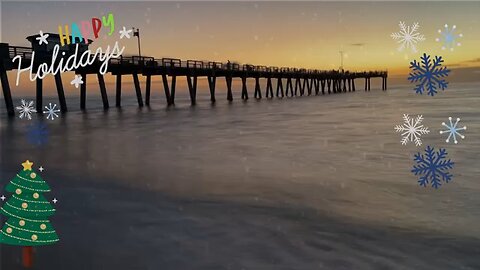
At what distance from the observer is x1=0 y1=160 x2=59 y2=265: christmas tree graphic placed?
394 cm

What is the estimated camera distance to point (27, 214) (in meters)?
3.96

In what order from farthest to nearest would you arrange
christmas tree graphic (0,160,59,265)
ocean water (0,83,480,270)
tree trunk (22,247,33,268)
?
ocean water (0,83,480,270) → tree trunk (22,247,33,268) → christmas tree graphic (0,160,59,265)

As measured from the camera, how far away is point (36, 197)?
13.3ft

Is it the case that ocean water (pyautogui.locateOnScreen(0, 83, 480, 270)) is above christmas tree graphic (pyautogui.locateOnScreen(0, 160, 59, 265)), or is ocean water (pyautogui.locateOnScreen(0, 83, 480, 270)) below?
below

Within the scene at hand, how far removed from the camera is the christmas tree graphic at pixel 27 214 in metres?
3.94

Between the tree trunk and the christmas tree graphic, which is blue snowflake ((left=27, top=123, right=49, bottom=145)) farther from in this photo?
the christmas tree graphic

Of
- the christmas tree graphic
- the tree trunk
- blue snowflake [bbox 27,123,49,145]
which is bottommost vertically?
blue snowflake [bbox 27,123,49,145]

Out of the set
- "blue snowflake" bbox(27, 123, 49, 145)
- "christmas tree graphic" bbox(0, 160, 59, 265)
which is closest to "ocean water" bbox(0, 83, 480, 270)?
"christmas tree graphic" bbox(0, 160, 59, 265)

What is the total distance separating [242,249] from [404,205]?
3.19 m

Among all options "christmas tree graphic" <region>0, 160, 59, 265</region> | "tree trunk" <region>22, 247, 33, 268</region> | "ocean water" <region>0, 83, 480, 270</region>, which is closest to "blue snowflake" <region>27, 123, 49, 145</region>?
"ocean water" <region>0, 83, 480, 270</region>

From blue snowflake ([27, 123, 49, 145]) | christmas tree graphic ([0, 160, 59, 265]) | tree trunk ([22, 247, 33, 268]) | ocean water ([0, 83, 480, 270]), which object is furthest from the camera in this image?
blue snowflake ([27, 123, 49, 145])

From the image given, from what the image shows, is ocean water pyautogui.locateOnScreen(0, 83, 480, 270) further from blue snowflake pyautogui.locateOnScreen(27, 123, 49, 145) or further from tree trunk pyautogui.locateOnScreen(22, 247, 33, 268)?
blue snowflake pyautogui.locateOnScreen(27, 123, 49, 145)

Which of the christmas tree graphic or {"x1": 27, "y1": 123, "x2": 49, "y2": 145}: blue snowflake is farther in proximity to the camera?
{"x1": 27, "y1": 123, "x2": 49, "y2": 145}: blue snowflake

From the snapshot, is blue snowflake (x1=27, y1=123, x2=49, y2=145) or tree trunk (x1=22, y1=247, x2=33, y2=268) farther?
blue snowflake (x1=27, y1=123, x2=49, y2=145)
